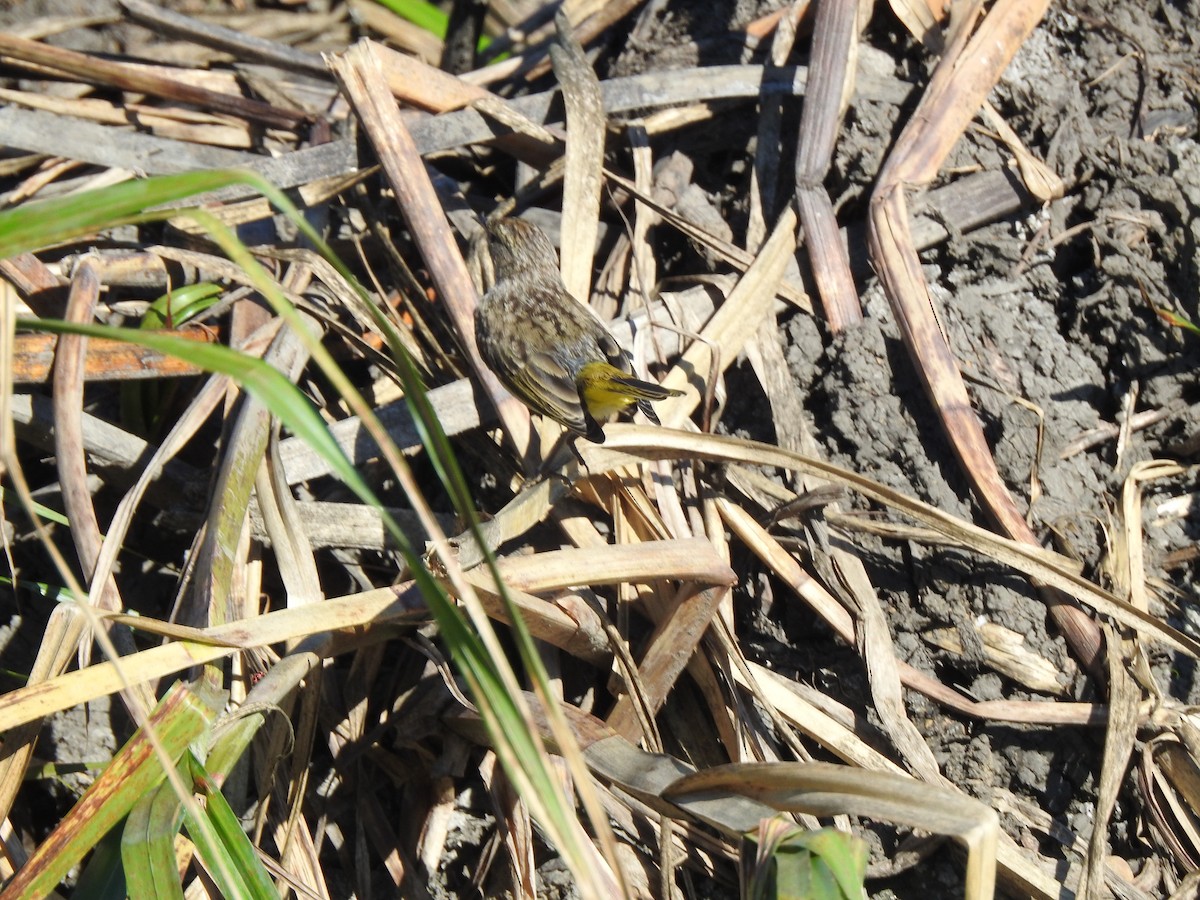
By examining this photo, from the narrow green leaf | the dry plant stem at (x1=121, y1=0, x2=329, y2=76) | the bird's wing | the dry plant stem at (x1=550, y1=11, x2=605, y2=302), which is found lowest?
the narrow green leaf

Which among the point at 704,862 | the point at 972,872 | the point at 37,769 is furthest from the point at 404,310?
the point at 972,872

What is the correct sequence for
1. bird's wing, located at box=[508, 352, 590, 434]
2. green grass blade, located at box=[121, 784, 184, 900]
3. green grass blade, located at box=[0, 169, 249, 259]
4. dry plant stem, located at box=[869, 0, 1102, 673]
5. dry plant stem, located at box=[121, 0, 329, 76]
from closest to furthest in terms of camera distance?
1. green grass blade, located at box=[0, 169, 249, 259]
2. green grass blade, located at box=[121, 784, 184, 900]
3. dry plant stem, located at box=[869, 0, 1102, 673]
4. bird's wing, located at box=[508, 352, 590, 434]
5. dry plant stem, located at box=[121, 0, 329, 76]

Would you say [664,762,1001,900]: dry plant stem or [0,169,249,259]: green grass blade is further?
[664,762,1001,900]: dry plant stem

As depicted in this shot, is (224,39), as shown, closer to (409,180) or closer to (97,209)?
(409,180)

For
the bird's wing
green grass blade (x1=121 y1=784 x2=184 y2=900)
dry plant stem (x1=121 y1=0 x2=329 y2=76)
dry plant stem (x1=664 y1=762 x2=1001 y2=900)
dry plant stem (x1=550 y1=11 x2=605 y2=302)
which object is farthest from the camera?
dry plant stem (x1=121 y1=0 x2=329 y2=76)

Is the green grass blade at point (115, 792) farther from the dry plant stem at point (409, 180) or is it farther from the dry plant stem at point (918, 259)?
the dry plant stem at point (918, 259)

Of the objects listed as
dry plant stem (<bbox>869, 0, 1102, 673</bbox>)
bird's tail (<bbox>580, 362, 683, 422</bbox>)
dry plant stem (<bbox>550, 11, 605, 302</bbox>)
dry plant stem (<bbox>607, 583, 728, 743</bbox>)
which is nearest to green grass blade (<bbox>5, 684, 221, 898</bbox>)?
dry plant stem (<bbox>607, 583, 728, 743</bbox>)

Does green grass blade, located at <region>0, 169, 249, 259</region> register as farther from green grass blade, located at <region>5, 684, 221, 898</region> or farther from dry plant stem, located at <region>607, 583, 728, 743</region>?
dry plant stem, located at <region>607, 583, 728, 743</region>

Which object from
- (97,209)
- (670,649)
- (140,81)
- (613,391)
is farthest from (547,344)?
(97,209)
